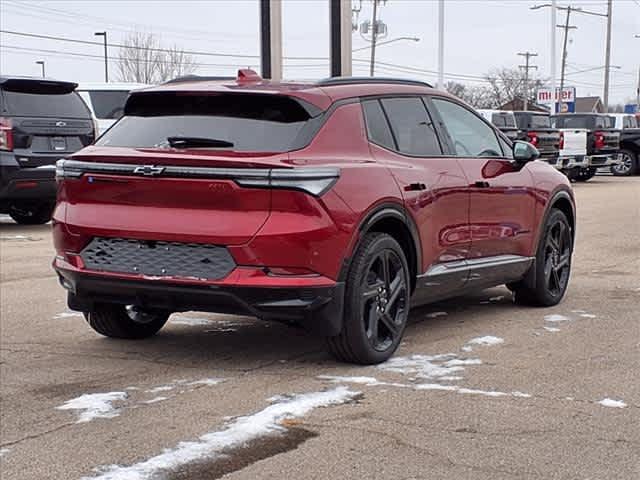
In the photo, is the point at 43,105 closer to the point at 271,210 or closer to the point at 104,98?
the point at 104,98

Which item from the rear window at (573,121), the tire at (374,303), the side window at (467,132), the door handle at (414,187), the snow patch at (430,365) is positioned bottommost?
the snow patch at (430,365)

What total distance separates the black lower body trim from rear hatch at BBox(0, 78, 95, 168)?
26.6 feet

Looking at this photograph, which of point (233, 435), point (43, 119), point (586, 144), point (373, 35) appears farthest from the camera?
point (373, 35)

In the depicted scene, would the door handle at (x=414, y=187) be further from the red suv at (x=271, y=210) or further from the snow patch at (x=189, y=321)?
the snow patch at (x=189, y=321)

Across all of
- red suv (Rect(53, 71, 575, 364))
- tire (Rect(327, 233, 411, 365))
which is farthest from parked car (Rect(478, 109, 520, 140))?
tire (Rect(327, 233, 411, 365))

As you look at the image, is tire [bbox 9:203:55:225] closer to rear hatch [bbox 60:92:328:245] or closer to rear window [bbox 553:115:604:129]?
rear hatch [bbox 60:92:328:245]

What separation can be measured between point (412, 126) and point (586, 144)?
2244 centimetres

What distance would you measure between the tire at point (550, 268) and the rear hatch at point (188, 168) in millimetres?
2802

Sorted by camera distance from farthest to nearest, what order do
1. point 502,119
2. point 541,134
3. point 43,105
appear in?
1. point 502,119
2. point 541,134
3. point 43,105

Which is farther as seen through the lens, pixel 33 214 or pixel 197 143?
pixel 33 214

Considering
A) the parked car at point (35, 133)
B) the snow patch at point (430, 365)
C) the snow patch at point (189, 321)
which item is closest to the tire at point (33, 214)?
the parked car at point (35, 133)

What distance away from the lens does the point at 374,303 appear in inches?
240

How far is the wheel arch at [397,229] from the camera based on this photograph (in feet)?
19.4

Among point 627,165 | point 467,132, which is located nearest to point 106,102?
point 467,132
